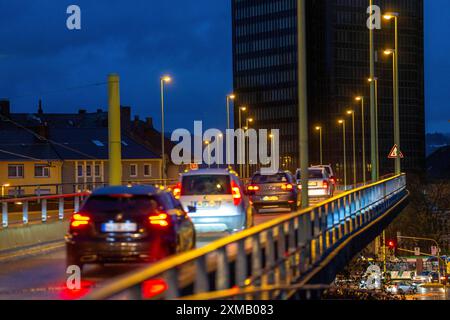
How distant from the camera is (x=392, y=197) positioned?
4491 cm

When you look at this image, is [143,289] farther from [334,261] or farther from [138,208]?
[334,261]

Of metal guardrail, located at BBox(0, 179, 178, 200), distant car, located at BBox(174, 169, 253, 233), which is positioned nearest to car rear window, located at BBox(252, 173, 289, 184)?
metal guardrail, located at BBox(0, 179, 178, 200)

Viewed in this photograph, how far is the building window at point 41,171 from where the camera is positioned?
305ft

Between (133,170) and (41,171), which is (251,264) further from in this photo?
(133,170)

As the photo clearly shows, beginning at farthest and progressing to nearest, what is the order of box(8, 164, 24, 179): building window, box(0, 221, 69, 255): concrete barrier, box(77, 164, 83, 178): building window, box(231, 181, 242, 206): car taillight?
box(77, 164, 83, 178): building window, box(8, 164, 24, 179): building window, box(231, 181, 242, 206): car taillight, box(0, 221, 69, 255): concrete barrier

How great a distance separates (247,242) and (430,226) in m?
98.9

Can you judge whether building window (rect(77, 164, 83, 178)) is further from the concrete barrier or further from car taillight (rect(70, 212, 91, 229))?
car taillight (rect(70, 212, 91, 229))

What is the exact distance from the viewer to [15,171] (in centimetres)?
9262

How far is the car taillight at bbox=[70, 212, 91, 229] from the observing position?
15.5 meters

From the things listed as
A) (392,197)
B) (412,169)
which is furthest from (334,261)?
(412,169)

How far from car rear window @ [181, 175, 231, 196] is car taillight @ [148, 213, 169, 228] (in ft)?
23.2

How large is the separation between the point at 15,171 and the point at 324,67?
72572 millimetres

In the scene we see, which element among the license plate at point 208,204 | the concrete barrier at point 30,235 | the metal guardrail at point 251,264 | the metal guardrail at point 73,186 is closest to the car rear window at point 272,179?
the metal guardrail at point 73,186

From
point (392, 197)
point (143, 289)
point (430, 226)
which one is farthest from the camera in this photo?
point (430, 226)
